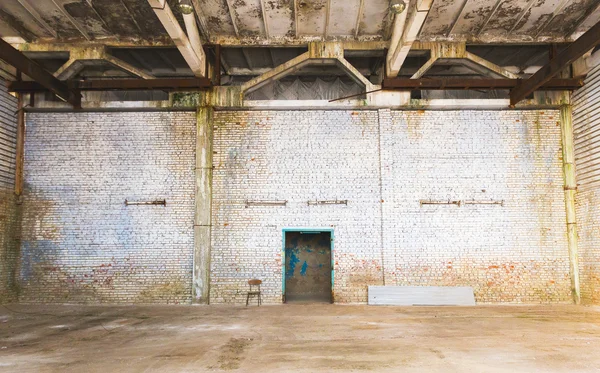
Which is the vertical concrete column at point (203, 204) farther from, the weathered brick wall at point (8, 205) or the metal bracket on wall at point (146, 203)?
the weathered brick wall at point (8, 205)

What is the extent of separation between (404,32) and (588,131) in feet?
17.2

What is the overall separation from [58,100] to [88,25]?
7.84 ft

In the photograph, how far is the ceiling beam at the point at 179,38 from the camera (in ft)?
26.5

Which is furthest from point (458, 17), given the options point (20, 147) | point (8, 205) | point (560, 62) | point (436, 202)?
point (8, 205)

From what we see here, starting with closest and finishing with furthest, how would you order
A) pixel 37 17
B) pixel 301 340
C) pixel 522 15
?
pixel 301 340, pixel 37 17, pixel 522 15

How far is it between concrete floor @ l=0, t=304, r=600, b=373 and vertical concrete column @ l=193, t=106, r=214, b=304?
1.04 meters

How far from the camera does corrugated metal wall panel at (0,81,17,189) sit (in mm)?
10062

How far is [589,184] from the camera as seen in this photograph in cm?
979

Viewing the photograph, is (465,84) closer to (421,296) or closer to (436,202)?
(436,202)

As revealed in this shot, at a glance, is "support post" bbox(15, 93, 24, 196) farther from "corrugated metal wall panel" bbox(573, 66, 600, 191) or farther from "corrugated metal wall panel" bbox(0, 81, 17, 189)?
"corrugated metal wall panel" bbox(573, 66, 600, 191)

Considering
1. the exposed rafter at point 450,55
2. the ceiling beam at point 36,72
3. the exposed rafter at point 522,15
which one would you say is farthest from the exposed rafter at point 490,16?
the ceiling beam at point 36,72

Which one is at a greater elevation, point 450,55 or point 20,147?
point 450,55

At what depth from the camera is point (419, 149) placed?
417 inches

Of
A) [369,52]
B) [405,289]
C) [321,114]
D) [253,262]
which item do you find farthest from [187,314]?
[369,52]
